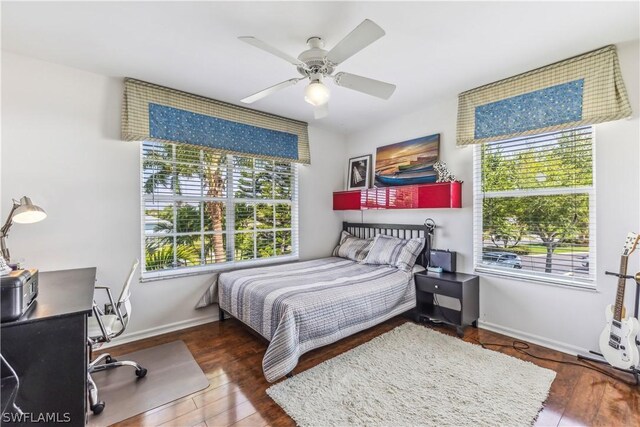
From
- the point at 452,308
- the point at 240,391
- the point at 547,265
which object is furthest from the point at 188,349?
the point at 547,265

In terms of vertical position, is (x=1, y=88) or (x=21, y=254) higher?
(x=1, y=88)

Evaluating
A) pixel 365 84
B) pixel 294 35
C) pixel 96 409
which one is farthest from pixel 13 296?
pixel 365 84

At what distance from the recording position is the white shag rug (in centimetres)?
173

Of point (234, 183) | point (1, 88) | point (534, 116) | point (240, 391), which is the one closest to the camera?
point (240, 391)

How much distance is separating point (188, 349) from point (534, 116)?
12.5ft

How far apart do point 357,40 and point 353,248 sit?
9.17 ft

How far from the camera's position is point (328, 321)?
2314 millimetres

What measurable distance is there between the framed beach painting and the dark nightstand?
115cm

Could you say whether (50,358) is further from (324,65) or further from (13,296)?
(324,65)

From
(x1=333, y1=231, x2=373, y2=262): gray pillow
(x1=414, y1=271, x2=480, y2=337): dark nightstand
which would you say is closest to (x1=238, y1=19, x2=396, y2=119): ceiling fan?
(x1=414, y1=271, x2=480, y2=337): dark nightstand

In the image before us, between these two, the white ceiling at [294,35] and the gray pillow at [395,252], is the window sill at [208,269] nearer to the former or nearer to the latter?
the gray pillow at [395,252]

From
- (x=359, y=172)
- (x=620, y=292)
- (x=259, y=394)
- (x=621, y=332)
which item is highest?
(x=359, y=172)

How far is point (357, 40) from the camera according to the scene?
5.41ft

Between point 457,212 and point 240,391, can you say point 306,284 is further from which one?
point 457,212
